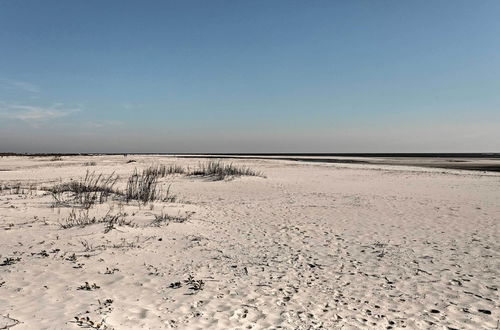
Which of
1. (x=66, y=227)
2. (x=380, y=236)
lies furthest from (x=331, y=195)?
(x=66, y=227)

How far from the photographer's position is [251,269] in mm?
6664

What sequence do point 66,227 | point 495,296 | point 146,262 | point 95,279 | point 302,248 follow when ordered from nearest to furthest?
point 495,296
point 95,279
point 146,262
point 302,248
point 66,227

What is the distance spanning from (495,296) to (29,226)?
956 cm

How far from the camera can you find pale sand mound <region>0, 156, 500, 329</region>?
4.76m

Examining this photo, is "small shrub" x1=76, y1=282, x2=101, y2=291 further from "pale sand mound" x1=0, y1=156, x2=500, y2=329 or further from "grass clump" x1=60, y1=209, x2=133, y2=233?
"grass clump" x1=60, y1=209, x2=133, y2=233

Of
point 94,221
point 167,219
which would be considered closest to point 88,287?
point 94,221

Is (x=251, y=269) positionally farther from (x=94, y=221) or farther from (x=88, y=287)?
(x=94, y=221)

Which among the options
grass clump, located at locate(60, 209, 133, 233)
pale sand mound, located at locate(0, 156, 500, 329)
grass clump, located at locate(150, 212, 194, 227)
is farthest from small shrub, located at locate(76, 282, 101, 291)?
Result: grass clump, located at locate(150, 212, 194, 227)

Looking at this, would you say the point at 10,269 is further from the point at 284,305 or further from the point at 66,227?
the point at 284,305

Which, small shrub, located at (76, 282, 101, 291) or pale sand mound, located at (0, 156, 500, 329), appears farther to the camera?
small shrub, located at (76, 282, 101, 291)

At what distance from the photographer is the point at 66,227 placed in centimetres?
891

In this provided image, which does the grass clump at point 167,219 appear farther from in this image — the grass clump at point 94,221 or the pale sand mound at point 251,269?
the grass clump at point 94,221

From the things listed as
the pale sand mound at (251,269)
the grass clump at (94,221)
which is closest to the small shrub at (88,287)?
the pale sand mound at (251,269)

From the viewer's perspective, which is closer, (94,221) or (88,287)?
(88,287)
